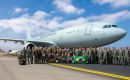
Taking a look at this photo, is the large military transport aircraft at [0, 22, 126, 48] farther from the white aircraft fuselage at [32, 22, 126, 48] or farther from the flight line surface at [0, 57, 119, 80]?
the flight line surface at [0, 57, 119, 80]

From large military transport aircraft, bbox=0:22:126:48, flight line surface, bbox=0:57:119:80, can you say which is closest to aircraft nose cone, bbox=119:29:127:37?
large military transport aircraft, bbox=0:22:126:48

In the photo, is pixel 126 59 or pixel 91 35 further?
pixel 91 35

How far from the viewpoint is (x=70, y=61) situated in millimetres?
30109

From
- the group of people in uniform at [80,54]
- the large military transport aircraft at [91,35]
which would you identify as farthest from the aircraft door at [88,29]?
the group of people in uniform at [80,54]

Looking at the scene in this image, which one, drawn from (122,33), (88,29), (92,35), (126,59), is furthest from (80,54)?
(126,59)

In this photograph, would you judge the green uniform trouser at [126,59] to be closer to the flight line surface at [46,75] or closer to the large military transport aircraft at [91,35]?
the large military transport aircraft at [91,35]

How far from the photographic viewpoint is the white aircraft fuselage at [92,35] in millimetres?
31891

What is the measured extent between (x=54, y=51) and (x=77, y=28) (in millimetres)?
7146

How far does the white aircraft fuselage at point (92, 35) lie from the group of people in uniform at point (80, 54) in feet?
12.6

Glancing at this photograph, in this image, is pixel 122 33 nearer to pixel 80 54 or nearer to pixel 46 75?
pixel 80 54

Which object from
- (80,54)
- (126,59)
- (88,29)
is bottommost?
(126,59)

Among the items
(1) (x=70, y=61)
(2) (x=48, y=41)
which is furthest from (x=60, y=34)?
(1) (x=70, y=61)

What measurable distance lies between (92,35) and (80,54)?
4303 millimetres

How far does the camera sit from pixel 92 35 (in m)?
33.4
